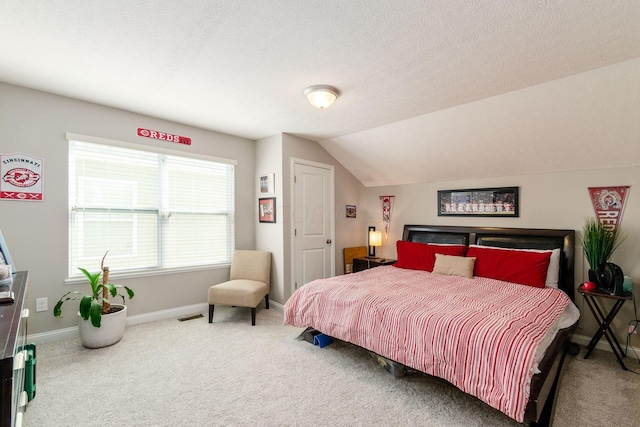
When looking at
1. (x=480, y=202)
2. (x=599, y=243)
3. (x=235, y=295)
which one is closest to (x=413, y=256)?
(x=480, y=202)

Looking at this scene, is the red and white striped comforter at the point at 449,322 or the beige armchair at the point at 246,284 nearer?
the red and white striped comforter at the point at 449,322

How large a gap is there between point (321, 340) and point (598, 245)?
9.15 feet

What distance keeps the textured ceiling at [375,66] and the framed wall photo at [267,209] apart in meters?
1.04

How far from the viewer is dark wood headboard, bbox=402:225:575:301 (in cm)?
318

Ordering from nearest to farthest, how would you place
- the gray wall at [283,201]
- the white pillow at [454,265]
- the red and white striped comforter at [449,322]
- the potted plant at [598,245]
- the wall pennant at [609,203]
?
the red and white striped comforter at [449,322] → the potted plant at [598,245] → the wall pennant at [609,203] → the white pillow at [454,265] → the gray wall at [283,201]

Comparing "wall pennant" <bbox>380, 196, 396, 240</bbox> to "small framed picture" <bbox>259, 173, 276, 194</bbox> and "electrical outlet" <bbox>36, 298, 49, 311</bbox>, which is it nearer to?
"small framed picture" <bbox>259, 173, 276, 194</bbox>

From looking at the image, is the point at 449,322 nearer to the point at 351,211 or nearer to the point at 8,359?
the point at 8,359

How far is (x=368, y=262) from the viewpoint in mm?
4645

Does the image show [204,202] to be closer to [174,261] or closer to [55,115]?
[174,261]

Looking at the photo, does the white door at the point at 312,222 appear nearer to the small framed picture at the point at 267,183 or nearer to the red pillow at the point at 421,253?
the small framed picture at the point at 267,183

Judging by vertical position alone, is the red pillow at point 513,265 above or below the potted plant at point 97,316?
above

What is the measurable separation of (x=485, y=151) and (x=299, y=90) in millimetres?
2286

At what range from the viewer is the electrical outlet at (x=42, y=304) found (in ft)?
9.45

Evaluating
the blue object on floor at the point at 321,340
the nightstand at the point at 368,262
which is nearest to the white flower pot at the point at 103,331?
the blue object on floor at the point at 321,340
